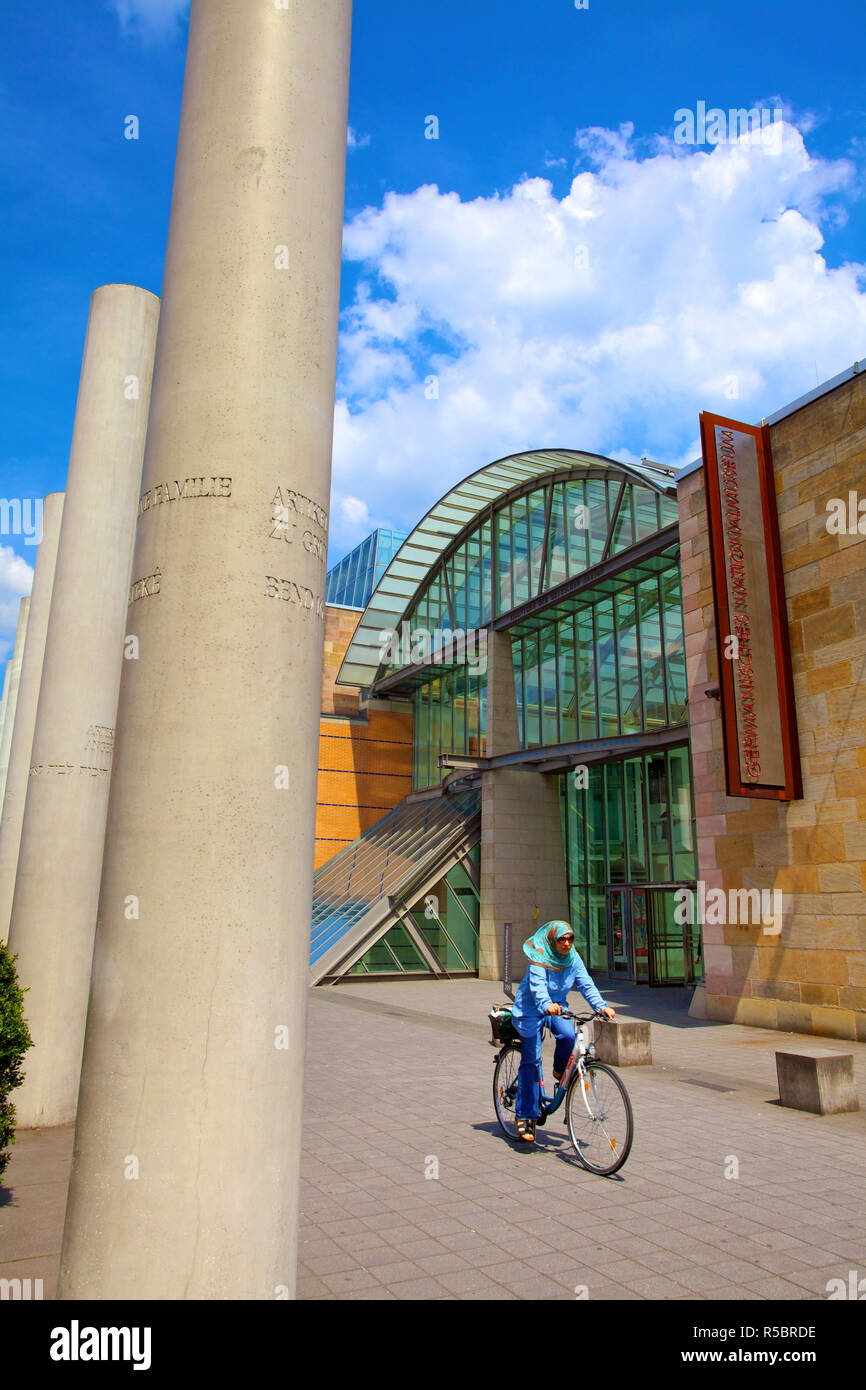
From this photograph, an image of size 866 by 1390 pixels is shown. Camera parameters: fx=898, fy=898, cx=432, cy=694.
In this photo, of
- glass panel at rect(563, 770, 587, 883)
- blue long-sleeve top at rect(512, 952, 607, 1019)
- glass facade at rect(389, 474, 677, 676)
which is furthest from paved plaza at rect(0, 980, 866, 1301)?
glass facade at rect(389, 474, 677, 676)

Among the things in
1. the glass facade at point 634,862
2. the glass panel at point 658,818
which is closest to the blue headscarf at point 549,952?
the glass facade at point 634,862

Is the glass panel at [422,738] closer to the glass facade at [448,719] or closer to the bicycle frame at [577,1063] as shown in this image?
the glass facade at [448,719]

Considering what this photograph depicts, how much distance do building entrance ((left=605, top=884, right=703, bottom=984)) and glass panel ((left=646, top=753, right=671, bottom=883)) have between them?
520mm

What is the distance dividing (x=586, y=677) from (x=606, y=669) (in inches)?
30.4

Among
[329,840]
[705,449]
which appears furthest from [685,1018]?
[329,840]

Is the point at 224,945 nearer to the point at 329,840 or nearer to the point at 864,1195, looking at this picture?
the point at 864,1195

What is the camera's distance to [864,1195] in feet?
18.8

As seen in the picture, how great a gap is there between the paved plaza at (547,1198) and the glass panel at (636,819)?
12408mm

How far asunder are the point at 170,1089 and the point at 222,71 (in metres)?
3.93

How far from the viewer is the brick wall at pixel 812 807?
1241 cm

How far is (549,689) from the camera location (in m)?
25.2

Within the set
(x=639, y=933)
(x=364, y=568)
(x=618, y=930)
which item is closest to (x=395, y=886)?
(x=618, y=930)

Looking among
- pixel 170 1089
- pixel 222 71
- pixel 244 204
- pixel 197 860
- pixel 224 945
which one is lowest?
pixel 170 1089
